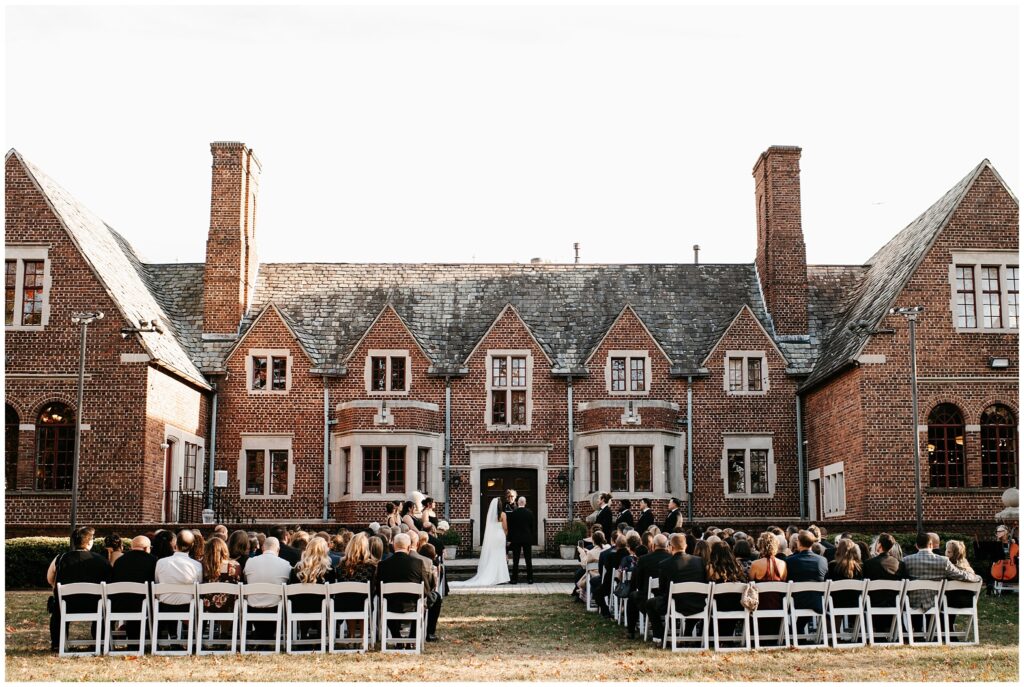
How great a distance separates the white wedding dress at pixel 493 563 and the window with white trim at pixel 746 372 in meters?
11.0

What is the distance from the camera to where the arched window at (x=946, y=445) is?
95.2 feet

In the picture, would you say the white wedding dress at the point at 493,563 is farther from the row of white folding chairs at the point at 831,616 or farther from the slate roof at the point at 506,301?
the row of white folding chairs at the point at 831,616

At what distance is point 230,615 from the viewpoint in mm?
14039

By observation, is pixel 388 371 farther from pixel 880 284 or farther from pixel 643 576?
pixel 643 576

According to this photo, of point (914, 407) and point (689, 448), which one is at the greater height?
point (914, 407)

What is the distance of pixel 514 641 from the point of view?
50.2 ft

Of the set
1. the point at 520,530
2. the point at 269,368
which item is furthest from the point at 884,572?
the point at 269,368

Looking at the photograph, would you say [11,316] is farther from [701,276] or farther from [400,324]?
[701,276]

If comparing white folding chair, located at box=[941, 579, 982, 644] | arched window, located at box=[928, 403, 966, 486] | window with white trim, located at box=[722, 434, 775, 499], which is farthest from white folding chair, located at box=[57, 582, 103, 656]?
window with white trim, located at box=[722, 434, 775, 499]

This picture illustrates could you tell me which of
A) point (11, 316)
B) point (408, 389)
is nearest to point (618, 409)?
point (408, 389)

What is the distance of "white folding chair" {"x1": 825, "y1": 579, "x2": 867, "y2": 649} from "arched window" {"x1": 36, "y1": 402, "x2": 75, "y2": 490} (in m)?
19.6

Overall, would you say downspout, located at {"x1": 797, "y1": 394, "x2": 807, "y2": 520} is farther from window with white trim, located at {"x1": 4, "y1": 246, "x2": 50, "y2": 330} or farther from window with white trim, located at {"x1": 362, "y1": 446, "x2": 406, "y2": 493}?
window with white trim, located at {"x1": 4, "y1": 246, "x2": 50, "y2": 330}

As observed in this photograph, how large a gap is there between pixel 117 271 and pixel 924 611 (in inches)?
925

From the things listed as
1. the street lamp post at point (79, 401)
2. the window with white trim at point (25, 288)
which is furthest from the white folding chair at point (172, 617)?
the window with white trim at point (25, 288)
